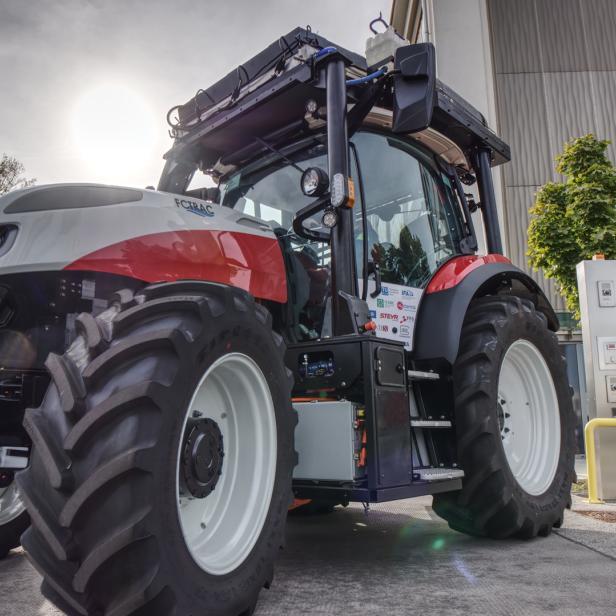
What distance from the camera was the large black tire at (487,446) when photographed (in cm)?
369

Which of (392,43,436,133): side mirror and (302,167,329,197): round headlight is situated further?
(302,167,329,197): round headlight

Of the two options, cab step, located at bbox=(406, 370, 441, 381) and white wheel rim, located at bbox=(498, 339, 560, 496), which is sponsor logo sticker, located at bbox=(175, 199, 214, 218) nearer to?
cab step, located at bbox=(406, 370, 441, 381)

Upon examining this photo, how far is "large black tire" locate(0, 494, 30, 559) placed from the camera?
343 cm

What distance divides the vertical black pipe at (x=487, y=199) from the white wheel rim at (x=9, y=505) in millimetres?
3604

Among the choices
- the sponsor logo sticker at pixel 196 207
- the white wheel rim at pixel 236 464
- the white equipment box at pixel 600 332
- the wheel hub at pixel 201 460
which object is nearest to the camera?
the wheel hub at pixel 201 460

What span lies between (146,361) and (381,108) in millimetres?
2273

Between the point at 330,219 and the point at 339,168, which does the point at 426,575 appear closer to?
the point at 330,219

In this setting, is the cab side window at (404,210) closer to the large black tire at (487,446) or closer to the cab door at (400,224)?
the cab door at (400,224)

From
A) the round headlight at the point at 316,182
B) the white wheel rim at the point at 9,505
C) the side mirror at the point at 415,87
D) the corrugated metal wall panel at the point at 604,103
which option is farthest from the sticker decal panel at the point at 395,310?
the corrugated metal wall panel at the point at 604,103

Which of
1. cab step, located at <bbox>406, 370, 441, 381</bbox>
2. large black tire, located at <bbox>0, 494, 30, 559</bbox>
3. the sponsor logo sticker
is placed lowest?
large black tire, located at <bbox>0, 494, 30, 559</bbox>

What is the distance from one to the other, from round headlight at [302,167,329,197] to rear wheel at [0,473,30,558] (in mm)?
2209

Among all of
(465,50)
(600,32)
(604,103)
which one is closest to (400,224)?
(465,50)

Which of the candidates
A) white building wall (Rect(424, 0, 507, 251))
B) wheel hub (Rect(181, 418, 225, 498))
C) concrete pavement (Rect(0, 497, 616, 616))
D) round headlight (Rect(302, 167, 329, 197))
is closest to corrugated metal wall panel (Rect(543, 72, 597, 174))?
white building wall (Rect(424, 0, 507, 251))

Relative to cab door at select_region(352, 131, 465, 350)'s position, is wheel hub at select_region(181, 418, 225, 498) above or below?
below
